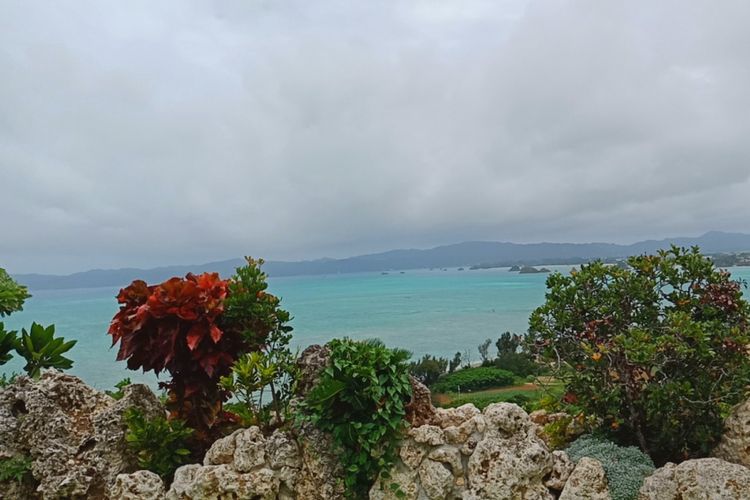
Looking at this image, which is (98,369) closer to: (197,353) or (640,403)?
(197,353)

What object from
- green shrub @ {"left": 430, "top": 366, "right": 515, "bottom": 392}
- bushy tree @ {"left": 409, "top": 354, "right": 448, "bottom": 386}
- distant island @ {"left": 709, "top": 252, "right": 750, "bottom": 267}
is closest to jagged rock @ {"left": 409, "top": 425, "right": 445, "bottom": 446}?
distant island @ {"left": 709, "top": 252, "right": 750, "bottom": 267}

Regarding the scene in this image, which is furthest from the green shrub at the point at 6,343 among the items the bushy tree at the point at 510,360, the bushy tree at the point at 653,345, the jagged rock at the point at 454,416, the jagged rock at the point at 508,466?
the bushy tree at the point at 510,360

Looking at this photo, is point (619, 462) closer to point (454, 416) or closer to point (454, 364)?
point (454, 416)

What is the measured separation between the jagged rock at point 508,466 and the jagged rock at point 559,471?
0.18 feet

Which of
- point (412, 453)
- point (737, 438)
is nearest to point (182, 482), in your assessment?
point (412, 453)

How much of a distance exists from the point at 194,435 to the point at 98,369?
14286mm

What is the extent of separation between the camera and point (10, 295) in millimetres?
5250

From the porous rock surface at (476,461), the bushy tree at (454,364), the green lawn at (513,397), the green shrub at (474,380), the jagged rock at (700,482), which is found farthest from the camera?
the bushy tree at (454,364)

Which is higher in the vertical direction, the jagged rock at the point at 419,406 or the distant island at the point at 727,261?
the distant island at the point at 727,261

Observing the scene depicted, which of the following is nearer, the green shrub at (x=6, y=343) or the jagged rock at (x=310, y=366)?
the jagged rock at (x=310, y=366)

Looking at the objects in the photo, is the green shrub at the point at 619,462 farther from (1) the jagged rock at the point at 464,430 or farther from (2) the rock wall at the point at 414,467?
(1) the jagged rock at the point at 464,430

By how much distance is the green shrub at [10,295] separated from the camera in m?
5.22

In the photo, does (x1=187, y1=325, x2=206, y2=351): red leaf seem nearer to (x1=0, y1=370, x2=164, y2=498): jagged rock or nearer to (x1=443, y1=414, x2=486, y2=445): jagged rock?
(x1=0, y1=370, x2=164, y2=498): jagged rock

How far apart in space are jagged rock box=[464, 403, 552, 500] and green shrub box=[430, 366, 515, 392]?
647 inches
